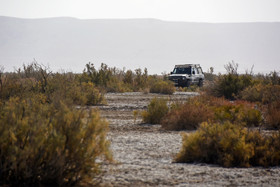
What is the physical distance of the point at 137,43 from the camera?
163125 millimetres

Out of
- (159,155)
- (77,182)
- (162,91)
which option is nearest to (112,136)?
(159,155)

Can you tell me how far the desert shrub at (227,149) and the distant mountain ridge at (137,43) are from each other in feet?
434

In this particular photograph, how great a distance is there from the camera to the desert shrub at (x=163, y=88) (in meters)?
28.1

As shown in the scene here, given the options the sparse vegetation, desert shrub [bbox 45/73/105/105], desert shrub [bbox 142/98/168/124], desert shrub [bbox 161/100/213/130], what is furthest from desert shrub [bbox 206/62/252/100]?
the sparse vegetation

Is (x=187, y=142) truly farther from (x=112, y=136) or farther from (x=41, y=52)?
(x=41, y=52)

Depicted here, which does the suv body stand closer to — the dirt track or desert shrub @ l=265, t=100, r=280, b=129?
desert shrub @ l=265, t=100, r=280, b=129

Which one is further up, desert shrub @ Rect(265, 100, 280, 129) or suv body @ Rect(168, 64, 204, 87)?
suv body @ Rect(168, 64, 204, 87)

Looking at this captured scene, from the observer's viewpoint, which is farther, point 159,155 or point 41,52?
point 41,52

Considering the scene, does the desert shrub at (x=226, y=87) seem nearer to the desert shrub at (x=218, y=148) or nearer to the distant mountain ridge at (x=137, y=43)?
the desert shrub at (x=218, y=148)

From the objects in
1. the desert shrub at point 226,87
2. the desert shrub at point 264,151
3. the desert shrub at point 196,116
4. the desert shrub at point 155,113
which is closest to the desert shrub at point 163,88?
the desert shrub at point 226,87

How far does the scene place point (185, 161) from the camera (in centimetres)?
768

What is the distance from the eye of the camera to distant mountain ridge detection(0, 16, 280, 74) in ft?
496

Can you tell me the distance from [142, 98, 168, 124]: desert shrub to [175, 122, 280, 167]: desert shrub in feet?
18.4

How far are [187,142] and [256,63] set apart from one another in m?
156
